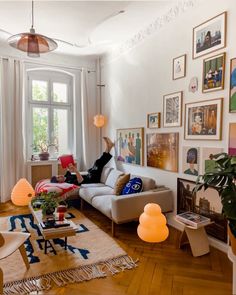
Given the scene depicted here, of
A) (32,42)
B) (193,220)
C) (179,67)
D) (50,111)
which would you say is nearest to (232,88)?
(179,67)

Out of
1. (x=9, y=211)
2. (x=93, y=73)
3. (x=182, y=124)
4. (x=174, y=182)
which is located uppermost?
(x=93, y=73)

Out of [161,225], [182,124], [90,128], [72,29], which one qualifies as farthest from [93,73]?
[161,225]

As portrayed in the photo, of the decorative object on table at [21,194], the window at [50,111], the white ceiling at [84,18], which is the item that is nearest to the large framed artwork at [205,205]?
the decorative object on table at [21,194]

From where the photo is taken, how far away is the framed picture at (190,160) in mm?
3021

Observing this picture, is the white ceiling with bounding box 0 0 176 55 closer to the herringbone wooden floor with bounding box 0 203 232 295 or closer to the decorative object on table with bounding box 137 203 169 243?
the decorative object on table with bounding box 137 203 169 243

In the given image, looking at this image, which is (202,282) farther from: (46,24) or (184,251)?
(46,24)

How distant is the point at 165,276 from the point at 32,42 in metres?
2.95

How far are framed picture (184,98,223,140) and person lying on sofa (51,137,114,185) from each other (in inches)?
87.0

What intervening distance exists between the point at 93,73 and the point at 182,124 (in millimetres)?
3331

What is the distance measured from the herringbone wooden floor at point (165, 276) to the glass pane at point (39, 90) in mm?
3879

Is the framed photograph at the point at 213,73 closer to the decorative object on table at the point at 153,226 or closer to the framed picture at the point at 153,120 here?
the framed picture at the point at 153,120

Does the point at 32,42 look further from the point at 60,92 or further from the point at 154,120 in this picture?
the point at 60,92

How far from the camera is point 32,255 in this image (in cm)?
260

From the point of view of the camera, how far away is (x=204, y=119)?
2914 millimetres
